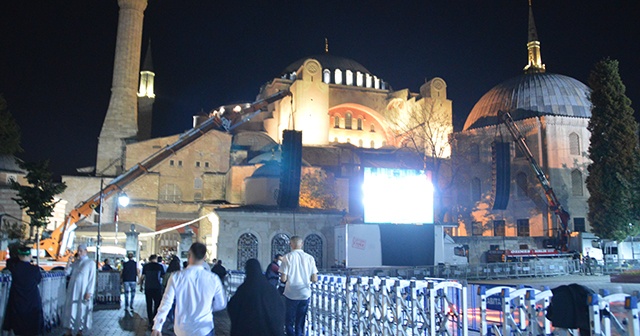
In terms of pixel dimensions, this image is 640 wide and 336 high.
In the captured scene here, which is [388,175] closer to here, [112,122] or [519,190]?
[519,190]

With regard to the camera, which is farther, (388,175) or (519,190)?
(519,190)

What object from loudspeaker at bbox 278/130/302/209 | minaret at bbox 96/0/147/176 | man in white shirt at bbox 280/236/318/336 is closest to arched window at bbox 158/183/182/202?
minaret at bbox 96/0/147/176

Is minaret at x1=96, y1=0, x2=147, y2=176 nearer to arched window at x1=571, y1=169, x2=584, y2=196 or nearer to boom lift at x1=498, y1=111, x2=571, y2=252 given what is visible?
boom lift at x1=498, y1=111, x2=571, y2=252

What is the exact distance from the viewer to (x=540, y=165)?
131 feet

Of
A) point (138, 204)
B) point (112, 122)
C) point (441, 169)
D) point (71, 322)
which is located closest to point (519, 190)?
point (441, 169)

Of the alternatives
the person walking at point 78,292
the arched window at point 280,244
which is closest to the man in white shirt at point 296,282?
the person walking at point 78,292

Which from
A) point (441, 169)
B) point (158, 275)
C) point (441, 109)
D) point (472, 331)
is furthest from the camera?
point (441, 109)

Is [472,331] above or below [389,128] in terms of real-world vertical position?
below

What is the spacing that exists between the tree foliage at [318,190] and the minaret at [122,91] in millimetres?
17235

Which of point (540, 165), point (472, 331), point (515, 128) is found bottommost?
point (472, 331)

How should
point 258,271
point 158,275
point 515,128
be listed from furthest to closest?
1. point 515,128
2. point 158,275
3. point 258,271

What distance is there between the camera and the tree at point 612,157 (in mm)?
29750

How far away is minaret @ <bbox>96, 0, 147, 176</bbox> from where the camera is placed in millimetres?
44844

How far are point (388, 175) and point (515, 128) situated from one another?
1963 cm
